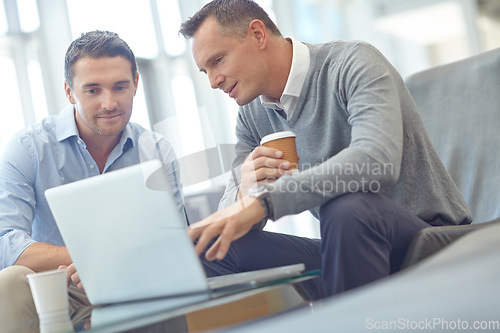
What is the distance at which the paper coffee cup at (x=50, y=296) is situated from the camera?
963mm

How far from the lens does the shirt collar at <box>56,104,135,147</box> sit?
177cm

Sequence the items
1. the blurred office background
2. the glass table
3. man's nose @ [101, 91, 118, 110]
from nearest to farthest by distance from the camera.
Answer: the glass table → man's nose @ [101, 91, 118, 110] → the blurred office background

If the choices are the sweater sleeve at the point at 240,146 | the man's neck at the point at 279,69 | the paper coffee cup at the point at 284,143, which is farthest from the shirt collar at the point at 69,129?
the paper coffee cup at the point at 284,143

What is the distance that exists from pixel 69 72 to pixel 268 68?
2.26 ft

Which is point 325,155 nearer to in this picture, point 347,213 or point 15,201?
point 347,213

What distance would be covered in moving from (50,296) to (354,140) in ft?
2.03

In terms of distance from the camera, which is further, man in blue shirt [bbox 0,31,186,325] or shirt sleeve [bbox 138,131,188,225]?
man in blue shirt [bbox 0,31,186,325]

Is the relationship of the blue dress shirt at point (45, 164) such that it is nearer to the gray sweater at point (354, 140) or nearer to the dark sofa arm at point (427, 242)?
the gray sweater at point (354, 140)

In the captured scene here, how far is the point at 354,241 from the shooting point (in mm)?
984

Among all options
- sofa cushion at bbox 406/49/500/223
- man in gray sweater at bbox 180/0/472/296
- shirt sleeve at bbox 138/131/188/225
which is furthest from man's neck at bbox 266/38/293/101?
sofa cushion at bbox 406/49/500/223

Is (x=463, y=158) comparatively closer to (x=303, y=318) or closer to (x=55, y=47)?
(x=303, y=318)

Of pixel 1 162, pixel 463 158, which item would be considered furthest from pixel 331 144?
pixel 1 162

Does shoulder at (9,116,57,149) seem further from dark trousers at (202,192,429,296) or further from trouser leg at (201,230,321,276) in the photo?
dark trousers at (202,192,429,296)

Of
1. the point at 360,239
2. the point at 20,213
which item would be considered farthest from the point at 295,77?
the point at 20,213
